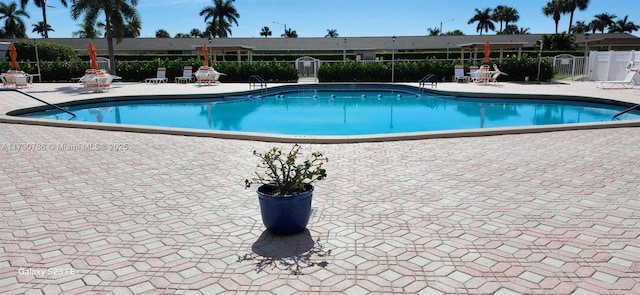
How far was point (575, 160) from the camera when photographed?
19.0ft

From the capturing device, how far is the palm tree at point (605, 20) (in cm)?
7044

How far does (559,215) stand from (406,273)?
187 centimetres

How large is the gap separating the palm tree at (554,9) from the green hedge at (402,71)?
1657 inches

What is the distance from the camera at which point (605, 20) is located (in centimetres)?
7056

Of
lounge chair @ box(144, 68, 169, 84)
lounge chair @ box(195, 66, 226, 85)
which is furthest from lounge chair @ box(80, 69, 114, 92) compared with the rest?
lounge chair @ box(144, 68, 169, 84)

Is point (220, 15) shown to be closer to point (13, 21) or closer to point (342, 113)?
point (13, 21)

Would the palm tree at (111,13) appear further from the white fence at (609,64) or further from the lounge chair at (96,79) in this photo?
the white fence at (609,64)

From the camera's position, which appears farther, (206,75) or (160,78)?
(160,78)

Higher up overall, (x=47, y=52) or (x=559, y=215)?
(x=47, y=52)

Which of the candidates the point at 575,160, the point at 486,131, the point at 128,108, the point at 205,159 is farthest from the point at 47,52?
the point at 575,160

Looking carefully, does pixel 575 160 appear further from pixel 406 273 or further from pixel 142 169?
pixel 142 169

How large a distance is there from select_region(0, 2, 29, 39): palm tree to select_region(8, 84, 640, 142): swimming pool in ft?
173

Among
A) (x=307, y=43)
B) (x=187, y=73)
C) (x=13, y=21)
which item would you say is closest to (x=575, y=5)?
(x=307, y=43)

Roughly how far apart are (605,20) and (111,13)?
7704 cm
